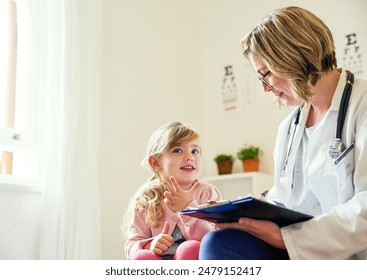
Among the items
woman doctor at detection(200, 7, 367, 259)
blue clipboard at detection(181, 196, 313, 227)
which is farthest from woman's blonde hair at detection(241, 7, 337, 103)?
blue clipboard at detection(181, 196, 313, 227)

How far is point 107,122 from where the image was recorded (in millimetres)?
2539

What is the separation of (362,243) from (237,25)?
2.41 meters

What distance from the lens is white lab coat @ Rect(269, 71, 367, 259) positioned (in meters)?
0.91

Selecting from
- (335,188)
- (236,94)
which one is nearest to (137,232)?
(335,188)

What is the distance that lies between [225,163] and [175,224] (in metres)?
1.57

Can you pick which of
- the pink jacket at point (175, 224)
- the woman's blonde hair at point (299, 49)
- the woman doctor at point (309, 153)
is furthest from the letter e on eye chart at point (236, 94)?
the woman's blonde hair at point (299, 49)

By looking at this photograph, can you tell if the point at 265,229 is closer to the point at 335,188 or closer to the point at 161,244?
the point at 335,188

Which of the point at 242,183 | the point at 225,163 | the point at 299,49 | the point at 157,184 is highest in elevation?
the point at 299,49

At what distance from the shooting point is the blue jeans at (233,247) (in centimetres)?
95

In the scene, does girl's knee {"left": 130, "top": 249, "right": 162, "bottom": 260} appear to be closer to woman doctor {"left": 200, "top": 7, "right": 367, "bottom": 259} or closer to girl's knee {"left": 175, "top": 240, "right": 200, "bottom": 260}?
girl's knee {"left": 175, "top": 240, "right": 200, "bottom": 260}

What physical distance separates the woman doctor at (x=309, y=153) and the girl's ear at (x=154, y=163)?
441mm

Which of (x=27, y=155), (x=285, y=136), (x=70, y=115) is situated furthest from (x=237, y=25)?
(x=285, y=136)

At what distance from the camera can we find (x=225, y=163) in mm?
2912
